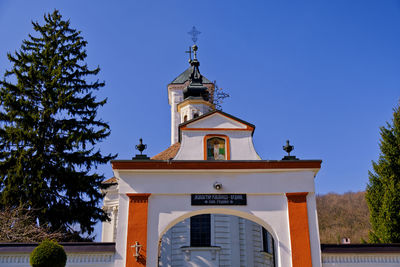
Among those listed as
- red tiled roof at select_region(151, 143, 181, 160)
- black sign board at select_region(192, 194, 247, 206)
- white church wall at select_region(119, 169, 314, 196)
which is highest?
red tiled roof at select_region(151, 143, 181, 160)

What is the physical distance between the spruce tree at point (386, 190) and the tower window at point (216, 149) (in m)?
8.96

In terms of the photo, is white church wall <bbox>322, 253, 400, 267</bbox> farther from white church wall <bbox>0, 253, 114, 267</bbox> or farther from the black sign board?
white church wall <bbox>0, 253, 114, 267</bbox>

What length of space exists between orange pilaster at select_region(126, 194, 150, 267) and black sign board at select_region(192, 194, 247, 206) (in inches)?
67.0

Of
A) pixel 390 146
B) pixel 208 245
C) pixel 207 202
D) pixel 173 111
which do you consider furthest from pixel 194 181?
pixel 173 111

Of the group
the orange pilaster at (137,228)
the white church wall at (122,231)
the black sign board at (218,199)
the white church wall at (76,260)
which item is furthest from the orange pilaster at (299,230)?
the white church wall at (76,260)

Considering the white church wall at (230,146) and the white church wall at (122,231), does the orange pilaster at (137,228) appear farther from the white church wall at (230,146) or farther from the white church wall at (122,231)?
the white church wall at (230,146)

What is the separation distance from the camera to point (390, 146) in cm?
2084

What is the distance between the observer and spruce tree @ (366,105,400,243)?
1895 cm

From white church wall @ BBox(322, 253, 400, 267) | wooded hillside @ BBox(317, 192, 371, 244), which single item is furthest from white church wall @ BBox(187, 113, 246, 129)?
wooded hillside @ BBox(317, 192, 371, 244)

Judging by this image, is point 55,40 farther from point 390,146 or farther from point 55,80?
point 390,146

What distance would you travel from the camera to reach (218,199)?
563 inches

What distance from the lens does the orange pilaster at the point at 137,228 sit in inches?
536

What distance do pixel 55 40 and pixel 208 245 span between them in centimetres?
1400

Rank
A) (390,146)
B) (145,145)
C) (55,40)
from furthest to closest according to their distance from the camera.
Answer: (55,40), (390,146), (145,145)
